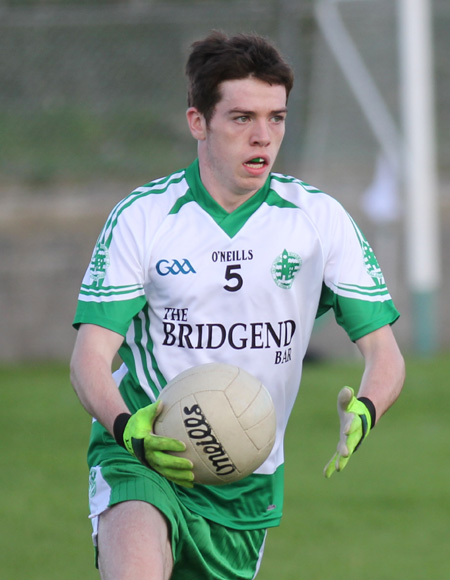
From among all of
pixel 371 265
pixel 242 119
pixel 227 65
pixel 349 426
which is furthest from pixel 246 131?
pixel 349 426

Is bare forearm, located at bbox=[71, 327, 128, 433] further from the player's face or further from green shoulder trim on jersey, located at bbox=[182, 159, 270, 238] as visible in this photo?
the player's face

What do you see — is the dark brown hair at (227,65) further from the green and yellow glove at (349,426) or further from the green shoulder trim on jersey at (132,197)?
the green and yellow glove at (349,426)

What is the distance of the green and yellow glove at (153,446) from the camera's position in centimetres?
361

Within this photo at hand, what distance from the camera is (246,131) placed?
4.15 m

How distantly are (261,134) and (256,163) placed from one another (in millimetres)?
135

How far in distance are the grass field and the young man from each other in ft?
8.96

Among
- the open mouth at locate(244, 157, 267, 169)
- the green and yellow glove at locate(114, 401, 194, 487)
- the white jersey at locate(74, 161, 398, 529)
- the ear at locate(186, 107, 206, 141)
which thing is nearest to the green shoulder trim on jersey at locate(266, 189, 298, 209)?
the white jersey at locate(74, 161, 398, 529)

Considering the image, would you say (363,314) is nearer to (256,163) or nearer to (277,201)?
(277,201)

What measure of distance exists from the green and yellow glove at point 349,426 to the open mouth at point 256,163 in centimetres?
93

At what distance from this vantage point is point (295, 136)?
44.6 feet

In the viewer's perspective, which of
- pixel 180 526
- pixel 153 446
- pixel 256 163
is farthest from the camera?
pixel 256 163

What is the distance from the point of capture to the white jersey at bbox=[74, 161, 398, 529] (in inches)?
165

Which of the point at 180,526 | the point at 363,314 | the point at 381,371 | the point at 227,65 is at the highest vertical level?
the point at 227,65

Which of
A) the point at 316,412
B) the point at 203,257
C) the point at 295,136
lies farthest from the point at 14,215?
the point at 203,257
